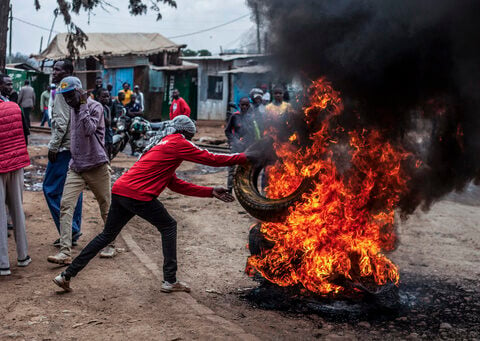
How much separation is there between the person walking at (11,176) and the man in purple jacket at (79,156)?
1.54 feet

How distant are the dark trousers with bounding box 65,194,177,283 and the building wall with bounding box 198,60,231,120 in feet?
87.1

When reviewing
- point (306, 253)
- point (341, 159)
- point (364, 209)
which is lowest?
point (306, 253)

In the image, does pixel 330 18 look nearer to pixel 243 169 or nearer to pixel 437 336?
pixel 243 169

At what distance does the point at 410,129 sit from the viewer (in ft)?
20.1

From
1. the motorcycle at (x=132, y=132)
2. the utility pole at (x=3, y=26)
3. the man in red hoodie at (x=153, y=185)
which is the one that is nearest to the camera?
the man in red hoodie at (x=153, y=185)

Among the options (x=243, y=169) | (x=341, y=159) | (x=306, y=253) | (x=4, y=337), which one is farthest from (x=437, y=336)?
(x=4, y=337)

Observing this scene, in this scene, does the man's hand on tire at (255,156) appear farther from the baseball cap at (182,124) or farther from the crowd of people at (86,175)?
the baseball cap at (182,124)

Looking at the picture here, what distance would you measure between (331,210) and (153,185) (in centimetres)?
202

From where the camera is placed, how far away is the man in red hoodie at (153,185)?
549 centimetres

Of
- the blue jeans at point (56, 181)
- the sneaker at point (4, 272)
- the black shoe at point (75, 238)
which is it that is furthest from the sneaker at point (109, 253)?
the sneaker at point (4, 272)

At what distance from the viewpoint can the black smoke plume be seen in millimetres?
5379

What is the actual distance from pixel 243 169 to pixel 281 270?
1.29 m

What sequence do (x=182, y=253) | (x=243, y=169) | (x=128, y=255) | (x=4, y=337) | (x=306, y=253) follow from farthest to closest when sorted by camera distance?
1. (x=182, y=253)
2. (x=128, y=255)
3. (x=243, y=169)
4. (x=306, y=253)
5. (x=4, y=337)

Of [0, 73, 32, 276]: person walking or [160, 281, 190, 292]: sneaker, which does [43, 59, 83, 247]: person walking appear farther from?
[160, 281, 190, 292]: sneaker
